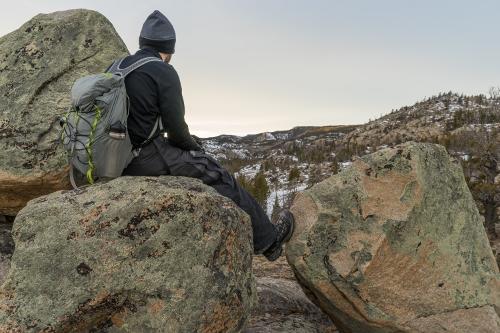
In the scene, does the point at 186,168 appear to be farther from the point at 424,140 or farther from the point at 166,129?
the point at 424,140

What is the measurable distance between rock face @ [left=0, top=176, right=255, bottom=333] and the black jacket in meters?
0.78

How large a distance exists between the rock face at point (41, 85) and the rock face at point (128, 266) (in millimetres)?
2531

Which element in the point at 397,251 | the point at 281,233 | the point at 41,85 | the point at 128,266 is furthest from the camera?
the point at 41,85

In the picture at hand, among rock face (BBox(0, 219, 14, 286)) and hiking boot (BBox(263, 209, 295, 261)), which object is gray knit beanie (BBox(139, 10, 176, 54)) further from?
rock face (BBox(0, 219, 14, 286))

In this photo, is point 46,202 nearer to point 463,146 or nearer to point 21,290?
point 21,290

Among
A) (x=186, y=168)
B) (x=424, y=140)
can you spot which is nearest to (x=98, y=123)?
(x=186, y=168)

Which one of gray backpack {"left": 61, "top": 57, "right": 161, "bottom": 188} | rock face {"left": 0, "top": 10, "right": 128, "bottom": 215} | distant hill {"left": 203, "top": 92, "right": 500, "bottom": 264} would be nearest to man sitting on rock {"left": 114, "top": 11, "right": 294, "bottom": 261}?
gray backpack {"left": 61, "top": 57, "right": 161, "bottom": 188}

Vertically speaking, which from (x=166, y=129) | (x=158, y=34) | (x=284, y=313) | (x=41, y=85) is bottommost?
(x=284, y=313)

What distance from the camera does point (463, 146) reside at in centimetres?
2402

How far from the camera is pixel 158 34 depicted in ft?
16.7

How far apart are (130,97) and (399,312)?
3964 mm

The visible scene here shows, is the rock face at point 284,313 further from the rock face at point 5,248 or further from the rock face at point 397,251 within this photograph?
the rock face at point 5,248

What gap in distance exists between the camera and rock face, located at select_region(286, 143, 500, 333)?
17.8 ft

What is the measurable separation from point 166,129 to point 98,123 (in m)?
0.76
